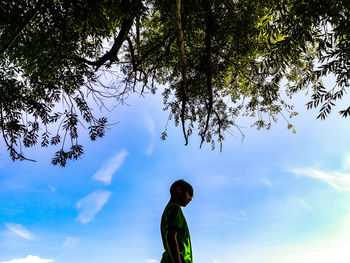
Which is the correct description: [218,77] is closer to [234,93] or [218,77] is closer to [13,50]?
[234,93]

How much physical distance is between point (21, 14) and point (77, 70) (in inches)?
45.7

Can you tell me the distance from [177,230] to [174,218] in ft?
0.32

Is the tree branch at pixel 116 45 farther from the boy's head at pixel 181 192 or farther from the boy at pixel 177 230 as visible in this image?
the boy at pixel 177 230

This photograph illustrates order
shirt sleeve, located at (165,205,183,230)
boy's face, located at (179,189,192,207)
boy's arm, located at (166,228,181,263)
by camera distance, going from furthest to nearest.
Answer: boy's face, located at (179,189,192,207)
shirt sleeve, located at (165,205,183,230)
boy's arm, located at (166,228,181,263)

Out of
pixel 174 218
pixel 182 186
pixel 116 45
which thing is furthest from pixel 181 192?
pixel 116 45

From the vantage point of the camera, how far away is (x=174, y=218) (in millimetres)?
1951

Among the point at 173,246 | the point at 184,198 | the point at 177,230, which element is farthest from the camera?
the point at 184,198

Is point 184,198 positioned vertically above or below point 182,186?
below

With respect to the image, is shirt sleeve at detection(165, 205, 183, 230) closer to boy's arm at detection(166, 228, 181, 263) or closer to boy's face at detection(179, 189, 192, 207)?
boy's arm at detection(166, 228, 181, 263)

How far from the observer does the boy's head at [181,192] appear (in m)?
2.20

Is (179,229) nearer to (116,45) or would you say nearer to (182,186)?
(182,186)

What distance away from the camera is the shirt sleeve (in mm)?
1927

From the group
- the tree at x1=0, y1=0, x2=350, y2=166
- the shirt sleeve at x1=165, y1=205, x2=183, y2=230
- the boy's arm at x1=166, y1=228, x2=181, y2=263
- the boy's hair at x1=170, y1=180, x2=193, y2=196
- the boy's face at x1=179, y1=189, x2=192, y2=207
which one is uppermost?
the tree at x1=0, y1=0, x2=350, y2=166

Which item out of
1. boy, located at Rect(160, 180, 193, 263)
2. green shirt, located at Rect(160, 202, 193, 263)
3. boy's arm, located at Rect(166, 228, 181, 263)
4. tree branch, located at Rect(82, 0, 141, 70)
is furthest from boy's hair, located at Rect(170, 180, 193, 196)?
tree branch, located at Rect(82, 0, 141, 70)
